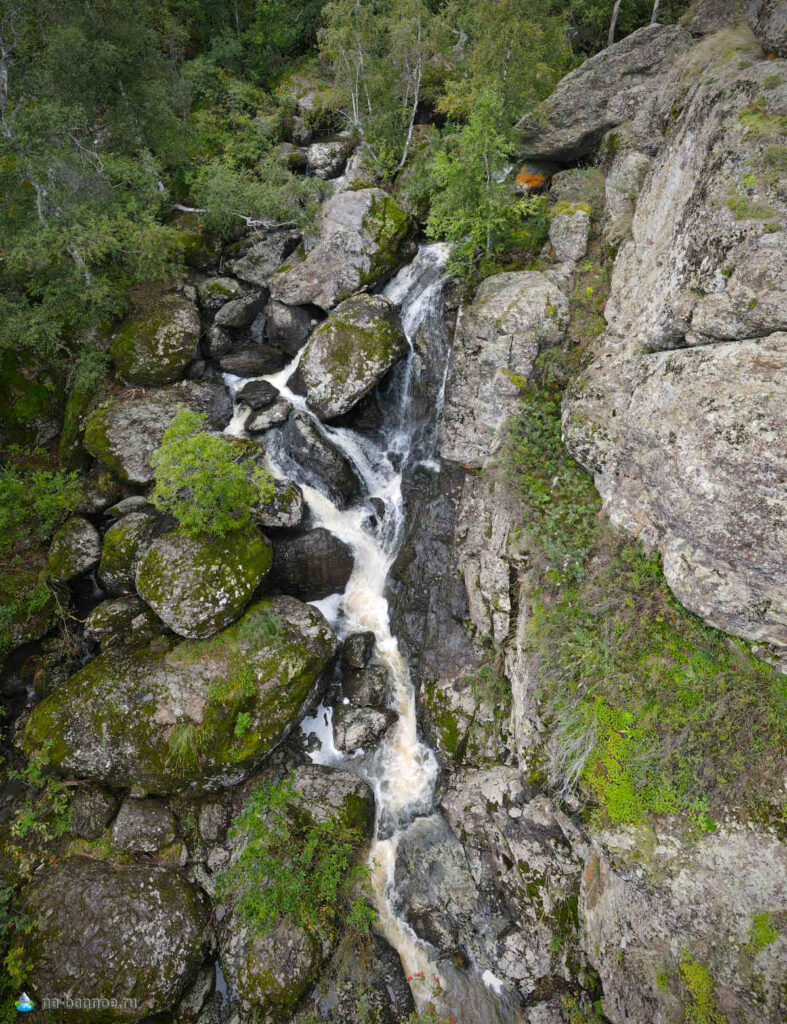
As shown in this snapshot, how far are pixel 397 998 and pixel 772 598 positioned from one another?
8.65m

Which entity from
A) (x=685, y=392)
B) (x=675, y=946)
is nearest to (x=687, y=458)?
(x=685, y=392)

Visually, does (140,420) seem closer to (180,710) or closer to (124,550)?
→ (124,550)

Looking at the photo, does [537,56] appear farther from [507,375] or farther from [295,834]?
[295,834]

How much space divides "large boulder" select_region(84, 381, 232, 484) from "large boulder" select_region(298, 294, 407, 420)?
292 cm

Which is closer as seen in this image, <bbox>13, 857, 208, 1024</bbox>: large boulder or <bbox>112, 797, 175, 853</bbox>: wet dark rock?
<bbox>13, 857, 208, 1024</bbox>: large boulder

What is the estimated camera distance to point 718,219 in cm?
620

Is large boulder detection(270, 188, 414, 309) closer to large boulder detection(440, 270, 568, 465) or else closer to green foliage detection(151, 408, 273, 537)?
large boulder detection(440, 270, 568, 465)

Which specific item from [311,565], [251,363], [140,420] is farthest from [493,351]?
[140,420]

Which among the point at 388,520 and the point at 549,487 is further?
the point at 388,520

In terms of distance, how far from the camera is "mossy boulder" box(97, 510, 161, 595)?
10.1 m

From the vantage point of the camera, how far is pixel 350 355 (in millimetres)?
11383

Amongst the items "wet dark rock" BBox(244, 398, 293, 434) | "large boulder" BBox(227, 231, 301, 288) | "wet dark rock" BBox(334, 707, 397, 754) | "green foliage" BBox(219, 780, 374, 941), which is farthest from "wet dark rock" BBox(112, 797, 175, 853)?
"large boulder" BBox(227, 231, 301, 288)

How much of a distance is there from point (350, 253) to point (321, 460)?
6.45 meters

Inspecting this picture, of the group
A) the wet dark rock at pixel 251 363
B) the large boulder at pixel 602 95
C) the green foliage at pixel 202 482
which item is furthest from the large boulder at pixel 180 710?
the large boulder at pixel 602 95
